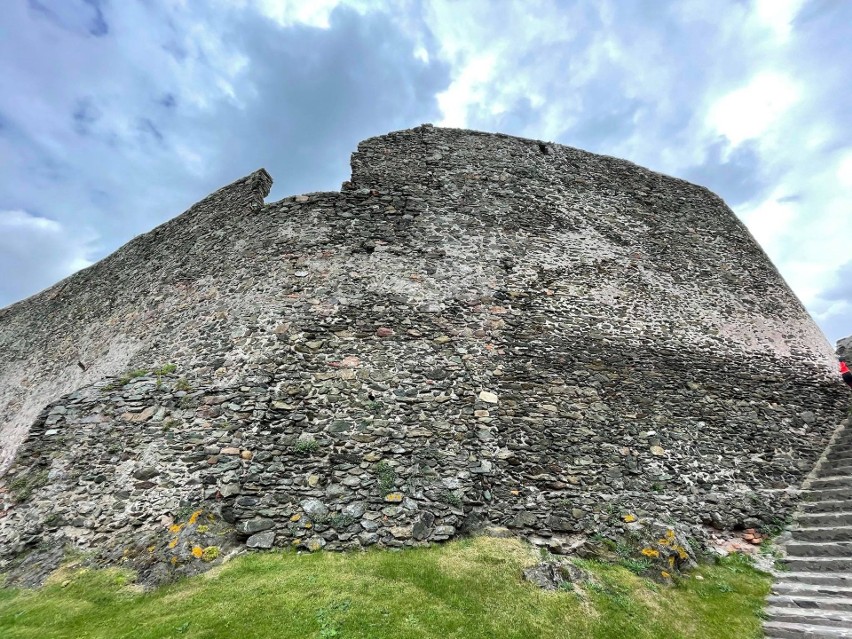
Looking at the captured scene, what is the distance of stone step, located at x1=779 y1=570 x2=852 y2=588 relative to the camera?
719 cm

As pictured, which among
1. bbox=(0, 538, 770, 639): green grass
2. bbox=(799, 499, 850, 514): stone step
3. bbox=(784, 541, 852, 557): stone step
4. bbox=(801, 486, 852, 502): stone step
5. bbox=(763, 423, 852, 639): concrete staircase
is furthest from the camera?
bbox=(801, 486, 852, 502): stone step

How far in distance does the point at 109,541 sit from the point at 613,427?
9.01m

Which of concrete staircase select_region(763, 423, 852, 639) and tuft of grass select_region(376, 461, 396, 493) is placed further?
tuft of grass select_region(376, 461, 396, 493)

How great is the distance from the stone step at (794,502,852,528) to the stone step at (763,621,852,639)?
Result: 10.4 ft

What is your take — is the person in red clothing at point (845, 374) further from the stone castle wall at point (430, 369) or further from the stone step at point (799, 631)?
the stone step at point (799, 631)

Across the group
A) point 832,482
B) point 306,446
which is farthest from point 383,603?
point 832,482

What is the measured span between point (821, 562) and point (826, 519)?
1.27 m

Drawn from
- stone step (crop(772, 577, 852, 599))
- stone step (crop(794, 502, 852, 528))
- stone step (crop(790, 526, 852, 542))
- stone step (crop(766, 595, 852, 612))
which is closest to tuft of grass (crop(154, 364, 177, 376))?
stone step (crop(766, 595, 852, 612))

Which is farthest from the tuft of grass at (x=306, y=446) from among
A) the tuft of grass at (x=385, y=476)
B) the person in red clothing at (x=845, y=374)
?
the person in red clothing at (x=845, y=374)

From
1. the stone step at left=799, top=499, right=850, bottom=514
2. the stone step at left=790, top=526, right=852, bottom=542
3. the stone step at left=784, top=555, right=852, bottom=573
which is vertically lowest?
the stone step at left=784, top=555, right=852, bottom=573

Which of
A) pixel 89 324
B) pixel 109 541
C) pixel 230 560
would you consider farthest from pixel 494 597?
pixel 89 324

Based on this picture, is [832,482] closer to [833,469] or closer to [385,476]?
[833,469]

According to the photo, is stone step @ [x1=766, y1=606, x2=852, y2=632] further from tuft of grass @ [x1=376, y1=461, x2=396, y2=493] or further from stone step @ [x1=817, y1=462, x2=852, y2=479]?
tuft of grass @ [x1=376, y1=461, x2=396, y2=493]

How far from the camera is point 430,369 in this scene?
30.1 feet
